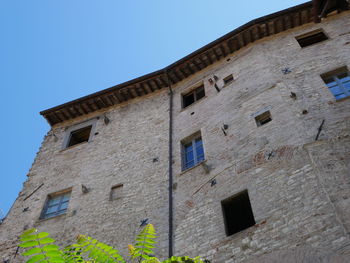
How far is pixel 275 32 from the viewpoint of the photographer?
1455cm

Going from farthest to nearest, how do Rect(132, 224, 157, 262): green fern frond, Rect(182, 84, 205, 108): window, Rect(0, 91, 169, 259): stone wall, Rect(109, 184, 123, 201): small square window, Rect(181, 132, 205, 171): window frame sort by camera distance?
Rect(182, 84, 205, 108): window, Rect(109, 184, 123, 201): small square window, Rect(181, 132, 205, 171): window frame, Rect(0, 91, 169, 259): stone wall, Rect(132, 224, 157, 262): green fern frond

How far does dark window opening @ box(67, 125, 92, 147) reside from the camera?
16344mm

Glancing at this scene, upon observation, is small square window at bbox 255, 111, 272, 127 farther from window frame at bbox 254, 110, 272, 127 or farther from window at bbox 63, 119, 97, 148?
window at bbox 63, 119, 97, 148

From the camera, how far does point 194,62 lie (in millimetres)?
15523

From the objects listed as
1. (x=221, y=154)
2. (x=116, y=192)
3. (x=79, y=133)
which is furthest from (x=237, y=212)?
(x=79, y=133)

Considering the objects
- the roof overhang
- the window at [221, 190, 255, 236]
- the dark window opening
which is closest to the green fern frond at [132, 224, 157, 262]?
the window at [221, 190, 255, 236]

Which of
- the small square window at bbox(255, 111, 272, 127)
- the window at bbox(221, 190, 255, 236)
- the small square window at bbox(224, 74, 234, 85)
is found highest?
the small square window at bbox(224, 74, 234, 85)

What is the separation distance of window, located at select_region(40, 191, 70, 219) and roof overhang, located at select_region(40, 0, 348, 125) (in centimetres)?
459

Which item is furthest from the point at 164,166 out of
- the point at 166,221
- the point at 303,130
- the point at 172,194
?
the point at 303,130

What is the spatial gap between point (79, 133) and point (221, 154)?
25.1 ft

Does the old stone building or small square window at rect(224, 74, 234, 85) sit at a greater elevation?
small square window at rect(224, 74, 234, 85)

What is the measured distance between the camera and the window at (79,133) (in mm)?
16219

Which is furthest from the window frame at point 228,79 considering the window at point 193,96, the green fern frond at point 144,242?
the green fern frond at point 144,242

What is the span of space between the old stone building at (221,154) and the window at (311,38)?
0.11ft
